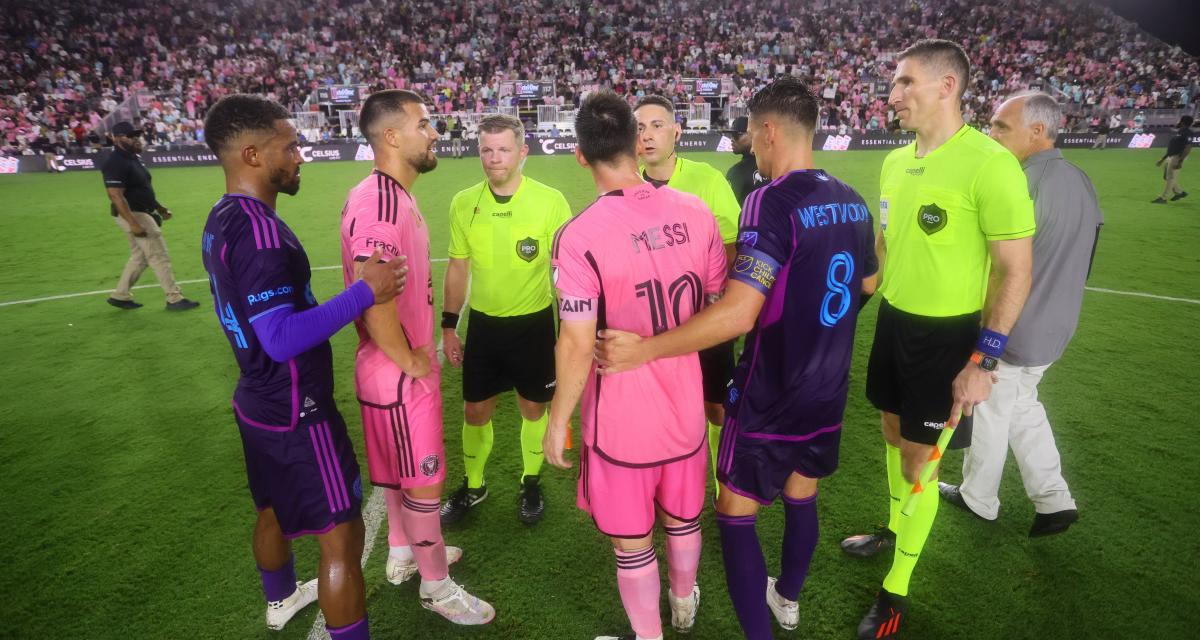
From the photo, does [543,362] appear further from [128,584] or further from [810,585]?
[128,584]

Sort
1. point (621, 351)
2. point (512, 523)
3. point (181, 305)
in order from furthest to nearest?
1. point (181, 305)
2. point (512, 523)
3. point (621, 351)

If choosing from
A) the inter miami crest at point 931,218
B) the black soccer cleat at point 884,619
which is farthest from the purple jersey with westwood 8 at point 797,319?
the black soccer cleat at point 884,619

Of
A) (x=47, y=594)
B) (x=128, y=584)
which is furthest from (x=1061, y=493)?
(x=47, y=594)

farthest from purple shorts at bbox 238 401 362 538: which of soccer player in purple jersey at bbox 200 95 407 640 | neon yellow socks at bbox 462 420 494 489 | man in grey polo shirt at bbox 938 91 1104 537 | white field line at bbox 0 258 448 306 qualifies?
white field line at bbox 0 258 448 306

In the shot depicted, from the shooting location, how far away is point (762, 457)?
115 inches

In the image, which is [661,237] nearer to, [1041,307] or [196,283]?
A: [1041,307]

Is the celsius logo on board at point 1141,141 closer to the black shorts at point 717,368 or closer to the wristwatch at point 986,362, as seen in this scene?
the black shorts at point 717,368

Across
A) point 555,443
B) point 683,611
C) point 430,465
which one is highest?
point 555,443

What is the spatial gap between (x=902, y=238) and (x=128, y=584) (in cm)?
513

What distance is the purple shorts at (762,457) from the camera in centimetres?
293

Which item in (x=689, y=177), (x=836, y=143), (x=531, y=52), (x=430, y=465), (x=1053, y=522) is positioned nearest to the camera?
(x=430, y=465)

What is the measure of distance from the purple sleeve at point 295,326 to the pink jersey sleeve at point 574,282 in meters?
0.89

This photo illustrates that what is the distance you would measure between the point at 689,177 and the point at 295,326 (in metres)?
3.06

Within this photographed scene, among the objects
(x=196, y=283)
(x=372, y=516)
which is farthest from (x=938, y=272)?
(x=196, y=283)
